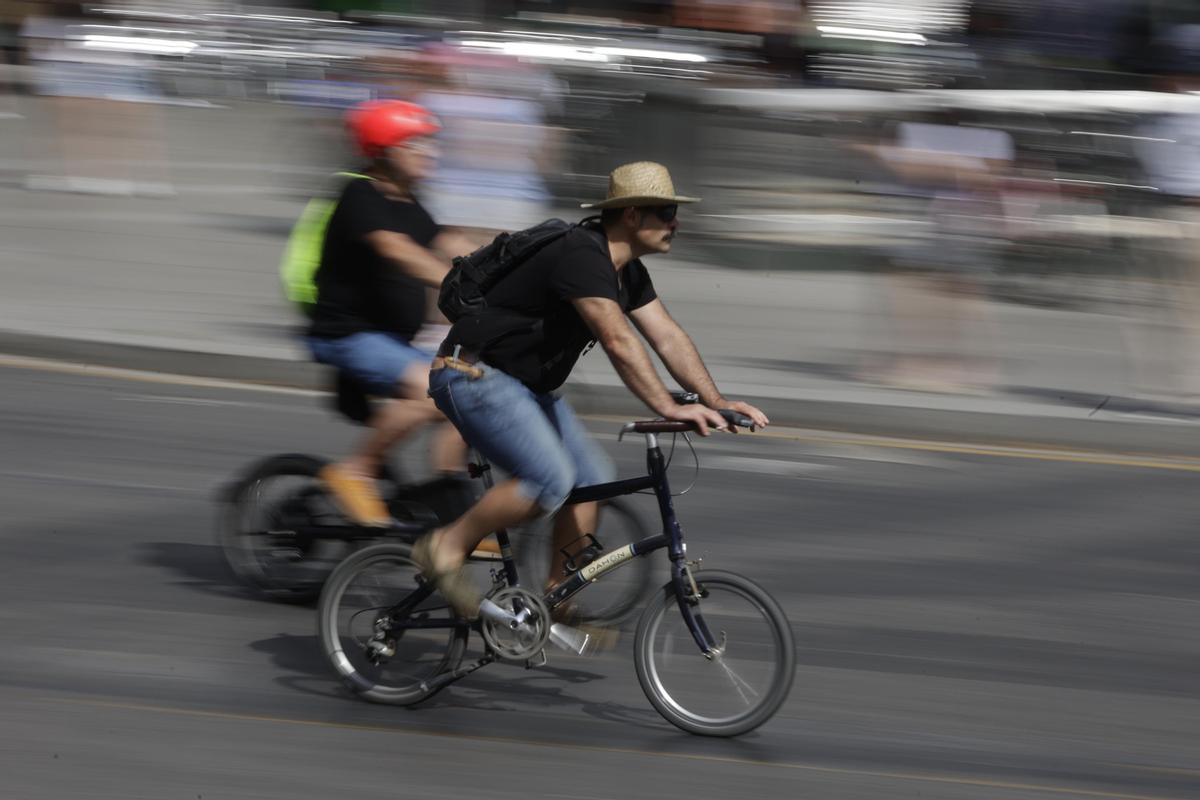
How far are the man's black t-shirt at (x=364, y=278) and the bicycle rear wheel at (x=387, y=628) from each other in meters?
1.06

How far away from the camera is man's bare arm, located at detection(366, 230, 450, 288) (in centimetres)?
654

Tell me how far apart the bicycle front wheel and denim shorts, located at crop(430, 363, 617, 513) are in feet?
1.62

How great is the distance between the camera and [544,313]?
5.68 meters

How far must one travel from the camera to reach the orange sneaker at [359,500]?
6691 millimetres

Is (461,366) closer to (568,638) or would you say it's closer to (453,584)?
(453,584)

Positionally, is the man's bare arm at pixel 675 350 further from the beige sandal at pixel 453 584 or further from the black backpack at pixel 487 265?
the beige sandal at pixel 453 584

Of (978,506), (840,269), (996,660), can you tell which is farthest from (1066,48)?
(996,660)

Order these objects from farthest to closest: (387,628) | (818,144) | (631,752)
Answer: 1. (818,144)
2. (387,628)
3. (631,752)

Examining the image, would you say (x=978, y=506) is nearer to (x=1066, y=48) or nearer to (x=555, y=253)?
(x=555, y=253)

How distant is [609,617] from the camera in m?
6.52

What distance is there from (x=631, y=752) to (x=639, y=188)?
5.59 ft

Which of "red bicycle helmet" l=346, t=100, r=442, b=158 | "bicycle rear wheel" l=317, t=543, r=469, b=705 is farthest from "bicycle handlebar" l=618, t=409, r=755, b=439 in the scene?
"red bicycle helmet" l=346, t=100, r=442, b=158

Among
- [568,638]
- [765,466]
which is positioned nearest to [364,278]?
[568,638]

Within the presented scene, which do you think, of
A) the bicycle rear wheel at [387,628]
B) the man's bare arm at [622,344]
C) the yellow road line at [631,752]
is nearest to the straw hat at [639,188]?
the man's bare arm at [622,344]
